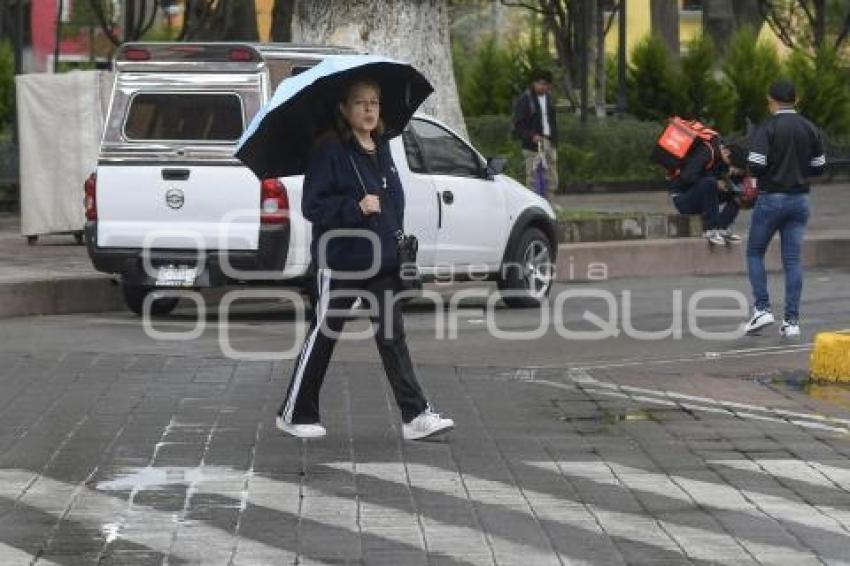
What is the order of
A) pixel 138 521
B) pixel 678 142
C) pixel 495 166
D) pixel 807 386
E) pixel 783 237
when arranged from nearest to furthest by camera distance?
pixel 138 521, pixel 807 386, pixel 783 237, pixel 495 166, pixel 678 142

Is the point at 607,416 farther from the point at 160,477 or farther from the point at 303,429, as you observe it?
the point at 160,477

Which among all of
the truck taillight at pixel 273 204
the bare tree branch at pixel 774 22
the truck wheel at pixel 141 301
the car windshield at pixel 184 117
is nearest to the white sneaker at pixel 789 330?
the truck taillight at pixel 273 204

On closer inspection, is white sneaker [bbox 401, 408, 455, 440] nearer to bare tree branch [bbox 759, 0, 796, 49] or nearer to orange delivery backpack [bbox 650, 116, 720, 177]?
orange delivery backpack [bbox 650, 116, 720, 177]

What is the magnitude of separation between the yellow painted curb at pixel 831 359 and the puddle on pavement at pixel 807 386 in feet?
0.21

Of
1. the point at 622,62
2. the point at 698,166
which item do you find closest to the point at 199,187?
the point at 698,166

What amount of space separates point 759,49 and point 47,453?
90.6 feet

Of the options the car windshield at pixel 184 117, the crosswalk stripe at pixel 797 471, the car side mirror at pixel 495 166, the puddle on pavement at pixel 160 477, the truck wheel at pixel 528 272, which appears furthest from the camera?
the truck wheel at pixel 528 272

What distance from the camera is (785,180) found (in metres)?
15.4

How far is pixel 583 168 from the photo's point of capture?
109 feet

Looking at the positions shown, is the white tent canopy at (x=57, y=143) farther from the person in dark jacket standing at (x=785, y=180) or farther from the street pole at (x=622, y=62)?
the street pole at (x=622, y=62)

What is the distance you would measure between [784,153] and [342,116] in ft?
17.4

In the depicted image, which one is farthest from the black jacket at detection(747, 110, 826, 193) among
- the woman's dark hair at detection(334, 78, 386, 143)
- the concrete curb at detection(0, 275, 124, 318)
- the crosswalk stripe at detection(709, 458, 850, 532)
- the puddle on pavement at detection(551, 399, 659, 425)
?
the concrete curb at detection(0, 275, 124, 318)

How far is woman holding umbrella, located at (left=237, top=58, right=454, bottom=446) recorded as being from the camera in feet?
34.9

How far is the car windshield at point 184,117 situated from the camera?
1689 cm
